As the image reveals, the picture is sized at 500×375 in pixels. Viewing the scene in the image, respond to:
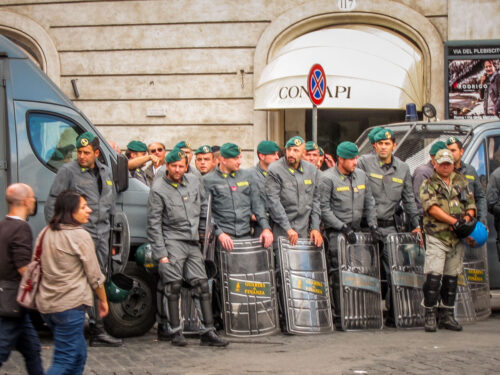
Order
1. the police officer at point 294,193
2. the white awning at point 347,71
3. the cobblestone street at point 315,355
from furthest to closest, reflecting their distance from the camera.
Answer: the white awning at point 347,71, the police officer at point 294,193, the cobblestone street at point 315,355

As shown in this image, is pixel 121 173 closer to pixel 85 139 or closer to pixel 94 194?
pixel 94 194

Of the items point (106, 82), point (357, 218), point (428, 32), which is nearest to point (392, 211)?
point (357, 218)

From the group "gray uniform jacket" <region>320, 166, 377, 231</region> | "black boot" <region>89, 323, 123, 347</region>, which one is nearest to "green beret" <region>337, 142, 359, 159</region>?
"gray uniform jacket" <region>320, 166, 377, 231</region>

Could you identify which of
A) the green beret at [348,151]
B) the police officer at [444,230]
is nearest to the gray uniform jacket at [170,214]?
the green beret at [348,151]

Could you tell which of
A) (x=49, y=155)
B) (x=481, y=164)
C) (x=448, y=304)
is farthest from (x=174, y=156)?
(x=481, y=164)

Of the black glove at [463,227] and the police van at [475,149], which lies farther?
the police van at [475,149]

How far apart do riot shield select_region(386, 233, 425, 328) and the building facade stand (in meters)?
6.88

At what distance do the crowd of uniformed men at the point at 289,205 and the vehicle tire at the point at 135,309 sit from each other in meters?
0.31

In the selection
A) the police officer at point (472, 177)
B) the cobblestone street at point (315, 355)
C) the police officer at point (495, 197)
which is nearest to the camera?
the cobblestone street at point (315, 355)

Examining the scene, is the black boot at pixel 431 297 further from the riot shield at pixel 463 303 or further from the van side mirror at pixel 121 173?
the van side mirror at pixel 121 173

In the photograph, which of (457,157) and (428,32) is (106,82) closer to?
(428,32)

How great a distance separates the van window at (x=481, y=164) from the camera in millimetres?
→ 9961

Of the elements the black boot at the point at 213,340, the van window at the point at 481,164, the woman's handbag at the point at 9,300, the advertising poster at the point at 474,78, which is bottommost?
the black boot at the point at 213,340

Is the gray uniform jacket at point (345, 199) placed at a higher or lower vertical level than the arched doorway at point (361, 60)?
lower
